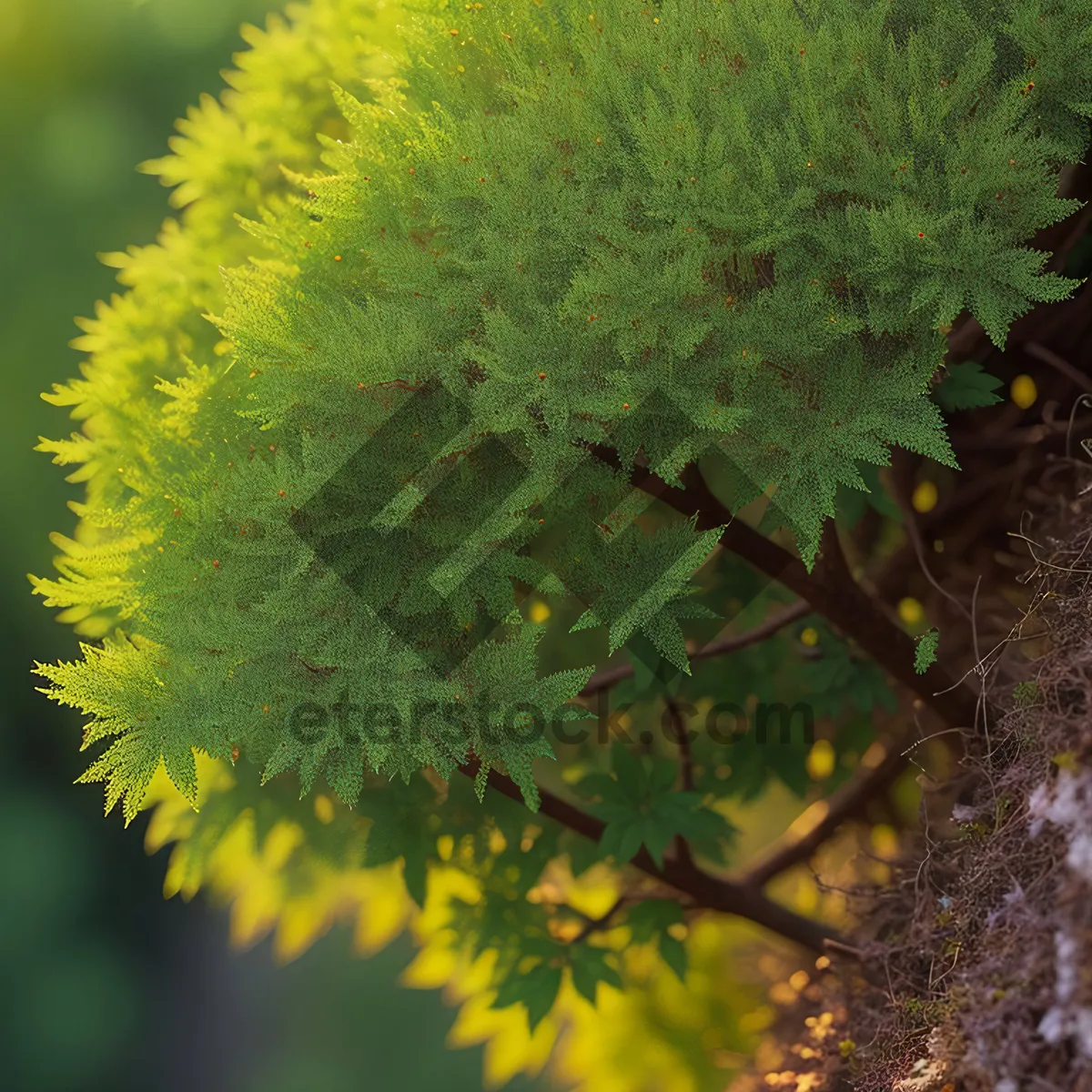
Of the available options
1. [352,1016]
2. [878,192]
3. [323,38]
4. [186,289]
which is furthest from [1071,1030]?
[352,1016]

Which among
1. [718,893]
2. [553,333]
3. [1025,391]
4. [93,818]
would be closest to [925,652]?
[553,333]

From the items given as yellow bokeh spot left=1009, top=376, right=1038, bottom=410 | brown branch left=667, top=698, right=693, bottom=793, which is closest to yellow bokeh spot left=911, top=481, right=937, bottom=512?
yellow bokeh spot left=1009, top=376, right=1038, bottom=410

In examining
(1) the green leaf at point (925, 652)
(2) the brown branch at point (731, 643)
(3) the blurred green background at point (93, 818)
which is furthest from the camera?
(3) the blurred green background at point (93, 818)

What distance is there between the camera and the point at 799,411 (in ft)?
7.76

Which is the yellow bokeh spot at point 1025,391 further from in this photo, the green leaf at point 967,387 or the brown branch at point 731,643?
the brown branch at point 731,643

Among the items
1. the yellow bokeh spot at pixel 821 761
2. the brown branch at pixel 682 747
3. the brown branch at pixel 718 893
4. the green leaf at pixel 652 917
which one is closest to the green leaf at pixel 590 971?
the green leaf at pixel 652 917

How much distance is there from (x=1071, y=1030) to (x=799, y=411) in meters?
1.31

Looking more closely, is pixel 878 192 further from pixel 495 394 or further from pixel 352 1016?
pixel 352 1016

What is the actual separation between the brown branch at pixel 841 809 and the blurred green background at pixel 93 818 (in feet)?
15.9

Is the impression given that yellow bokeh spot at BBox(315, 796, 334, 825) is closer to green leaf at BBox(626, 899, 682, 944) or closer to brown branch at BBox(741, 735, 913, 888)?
green leaf at BBox(626, 899, 682, 944)

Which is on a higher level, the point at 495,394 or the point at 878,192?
the point at 495,394

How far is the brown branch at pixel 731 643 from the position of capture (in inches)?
136

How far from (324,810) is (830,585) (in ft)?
5.96

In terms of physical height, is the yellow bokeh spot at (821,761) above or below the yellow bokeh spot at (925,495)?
below
